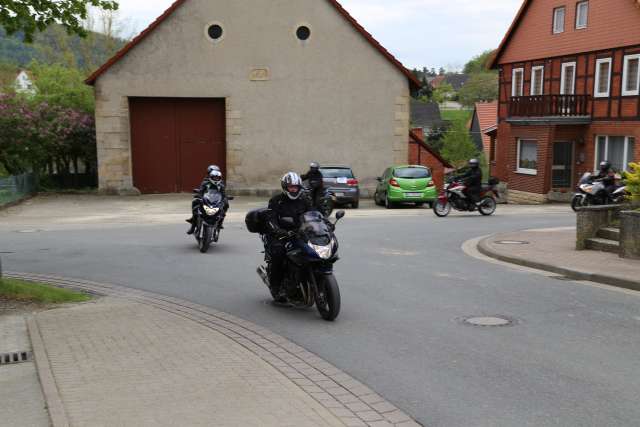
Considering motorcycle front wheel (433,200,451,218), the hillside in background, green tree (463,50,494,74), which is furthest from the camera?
green tree (463,50,494,74)

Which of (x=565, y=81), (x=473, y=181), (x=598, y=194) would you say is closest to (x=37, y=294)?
(x=473, y=181)

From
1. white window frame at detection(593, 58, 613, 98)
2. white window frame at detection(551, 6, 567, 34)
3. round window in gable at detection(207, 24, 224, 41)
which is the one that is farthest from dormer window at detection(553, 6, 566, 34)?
round window in gable at detection(207, 24, 224, 41)

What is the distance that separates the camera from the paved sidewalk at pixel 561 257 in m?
10.4

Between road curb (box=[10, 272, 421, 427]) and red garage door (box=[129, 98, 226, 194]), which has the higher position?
red garage door (box=[129, 98, 226, 194])

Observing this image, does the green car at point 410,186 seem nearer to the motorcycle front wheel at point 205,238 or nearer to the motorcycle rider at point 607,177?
the motorcycle rider at point 607,177

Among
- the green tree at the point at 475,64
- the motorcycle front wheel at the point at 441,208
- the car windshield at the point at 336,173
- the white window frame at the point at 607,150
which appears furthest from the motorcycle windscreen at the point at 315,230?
the green tree at the point at 475,64

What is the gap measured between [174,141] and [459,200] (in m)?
12.9

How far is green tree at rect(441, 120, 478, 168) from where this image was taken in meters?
75.9

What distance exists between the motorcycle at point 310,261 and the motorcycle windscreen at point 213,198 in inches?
201

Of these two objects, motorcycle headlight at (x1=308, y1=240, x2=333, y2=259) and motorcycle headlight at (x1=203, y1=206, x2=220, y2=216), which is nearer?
motorcycle headlight at (x1=308, y1=240, x2=333, y2=259)

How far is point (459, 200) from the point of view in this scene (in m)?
21.5

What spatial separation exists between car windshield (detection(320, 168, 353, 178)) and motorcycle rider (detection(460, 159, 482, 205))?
5190 millimetres

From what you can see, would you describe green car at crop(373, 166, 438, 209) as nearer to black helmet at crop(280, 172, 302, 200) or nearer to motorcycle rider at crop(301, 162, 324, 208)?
motorcycle rider at crop(301, 162, 324, 208)

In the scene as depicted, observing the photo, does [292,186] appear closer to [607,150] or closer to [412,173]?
[412,173]
